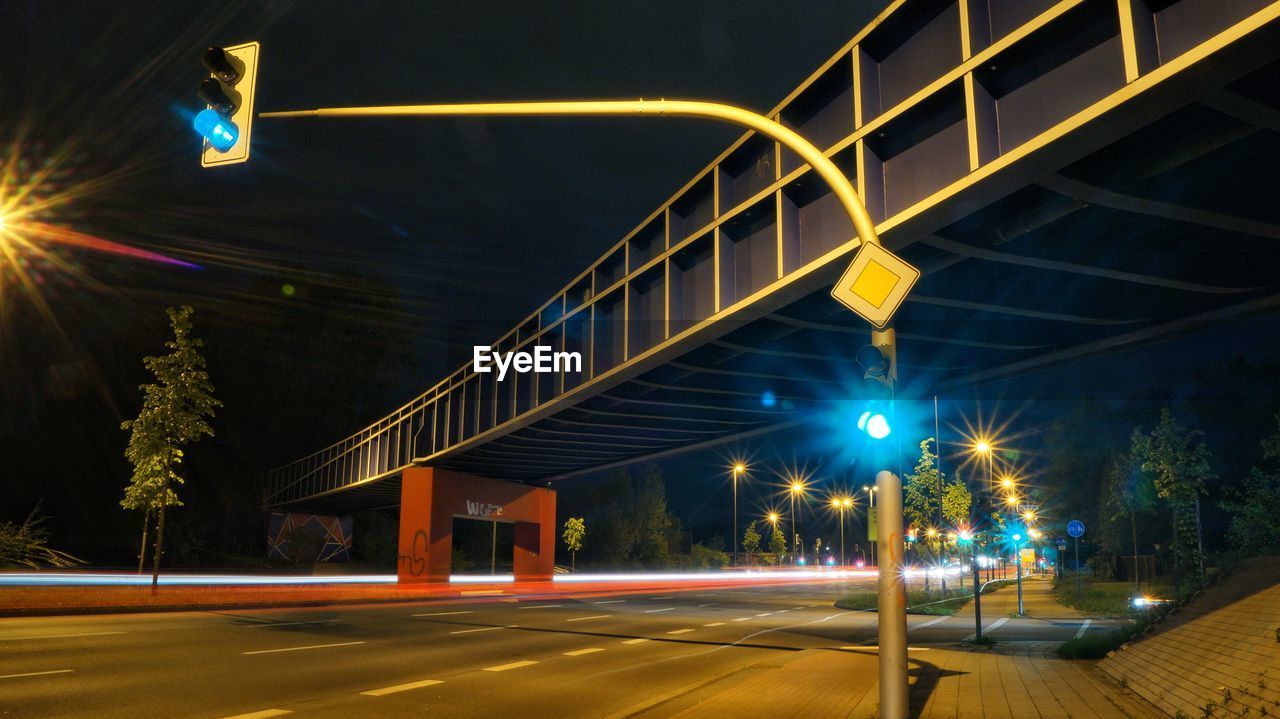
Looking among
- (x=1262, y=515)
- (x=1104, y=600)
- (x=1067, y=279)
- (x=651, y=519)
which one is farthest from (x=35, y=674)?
(x=651, y=519)

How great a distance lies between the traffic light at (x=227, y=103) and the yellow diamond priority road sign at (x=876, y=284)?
19.2 ft

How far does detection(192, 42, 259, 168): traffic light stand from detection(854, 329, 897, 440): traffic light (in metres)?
6.25

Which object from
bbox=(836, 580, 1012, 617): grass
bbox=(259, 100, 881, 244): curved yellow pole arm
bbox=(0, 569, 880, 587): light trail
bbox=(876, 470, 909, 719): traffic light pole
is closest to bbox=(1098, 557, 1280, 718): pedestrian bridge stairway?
bbox=(876, 470, 909, 719): traffic light pole

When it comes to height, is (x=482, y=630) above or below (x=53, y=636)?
below

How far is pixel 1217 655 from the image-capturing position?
28.7ft

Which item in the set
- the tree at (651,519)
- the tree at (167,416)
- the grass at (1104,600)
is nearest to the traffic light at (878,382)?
the grass at (1104,600)

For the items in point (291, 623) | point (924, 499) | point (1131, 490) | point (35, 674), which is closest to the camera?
point (35, 674)

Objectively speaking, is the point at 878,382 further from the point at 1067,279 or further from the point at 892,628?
the point at 1067,279

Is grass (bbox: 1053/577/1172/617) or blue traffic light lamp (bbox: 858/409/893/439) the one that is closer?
blue traffic light lamp (bbox: 858/409/893/439)

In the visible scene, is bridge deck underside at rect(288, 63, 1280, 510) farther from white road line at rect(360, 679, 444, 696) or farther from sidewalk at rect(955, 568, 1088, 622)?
sidewalk at rect(955, 568, 1088, 622)

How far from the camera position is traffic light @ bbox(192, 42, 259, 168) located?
26.3 ft

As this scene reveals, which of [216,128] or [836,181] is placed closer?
[836,181]

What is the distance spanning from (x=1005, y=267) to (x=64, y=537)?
65839mm

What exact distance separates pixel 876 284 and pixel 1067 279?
20.2 feet
